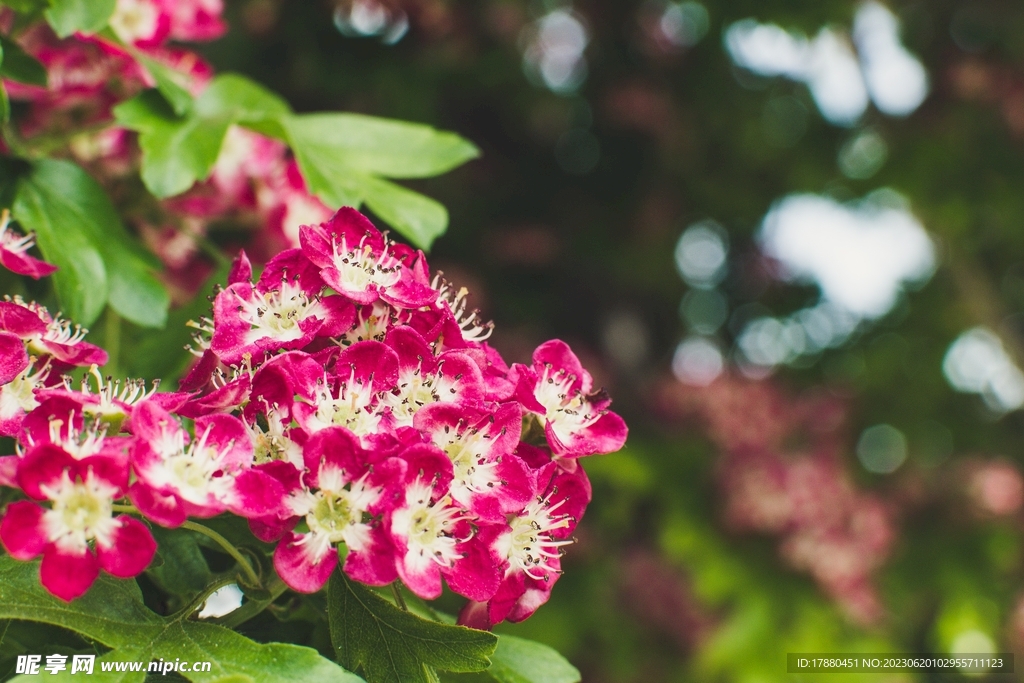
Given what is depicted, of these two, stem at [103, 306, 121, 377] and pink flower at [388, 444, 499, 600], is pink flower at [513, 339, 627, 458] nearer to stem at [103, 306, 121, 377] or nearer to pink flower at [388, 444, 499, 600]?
pink flower at [388, 444, 499, 600]

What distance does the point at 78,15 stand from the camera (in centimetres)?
91

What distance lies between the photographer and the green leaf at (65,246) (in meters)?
0.91

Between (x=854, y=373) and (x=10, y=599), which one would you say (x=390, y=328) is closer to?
(x=10, y=599)

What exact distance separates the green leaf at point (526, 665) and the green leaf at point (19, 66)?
0.75m

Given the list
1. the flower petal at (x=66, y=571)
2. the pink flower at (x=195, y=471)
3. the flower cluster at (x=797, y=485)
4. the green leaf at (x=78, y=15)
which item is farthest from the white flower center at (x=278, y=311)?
the flower cluster at (x=797, y=485)

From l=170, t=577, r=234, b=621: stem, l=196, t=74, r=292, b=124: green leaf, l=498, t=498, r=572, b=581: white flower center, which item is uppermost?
l=196, t=74, r=292, b=124: green leaf

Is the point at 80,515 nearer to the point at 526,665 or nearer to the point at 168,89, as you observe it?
the point at 526,665

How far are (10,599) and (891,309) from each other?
12.1ft

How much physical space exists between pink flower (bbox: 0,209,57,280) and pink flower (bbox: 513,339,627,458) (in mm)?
440

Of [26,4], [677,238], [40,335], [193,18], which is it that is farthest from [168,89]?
[677,238]

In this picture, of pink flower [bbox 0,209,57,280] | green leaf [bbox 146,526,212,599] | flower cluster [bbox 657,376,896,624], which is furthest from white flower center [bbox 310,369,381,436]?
flower cluster [bbox 657,376,896,624]

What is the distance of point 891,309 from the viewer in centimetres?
371

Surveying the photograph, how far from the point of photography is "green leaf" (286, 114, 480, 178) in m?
1.11

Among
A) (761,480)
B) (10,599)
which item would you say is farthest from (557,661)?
(761,480)
